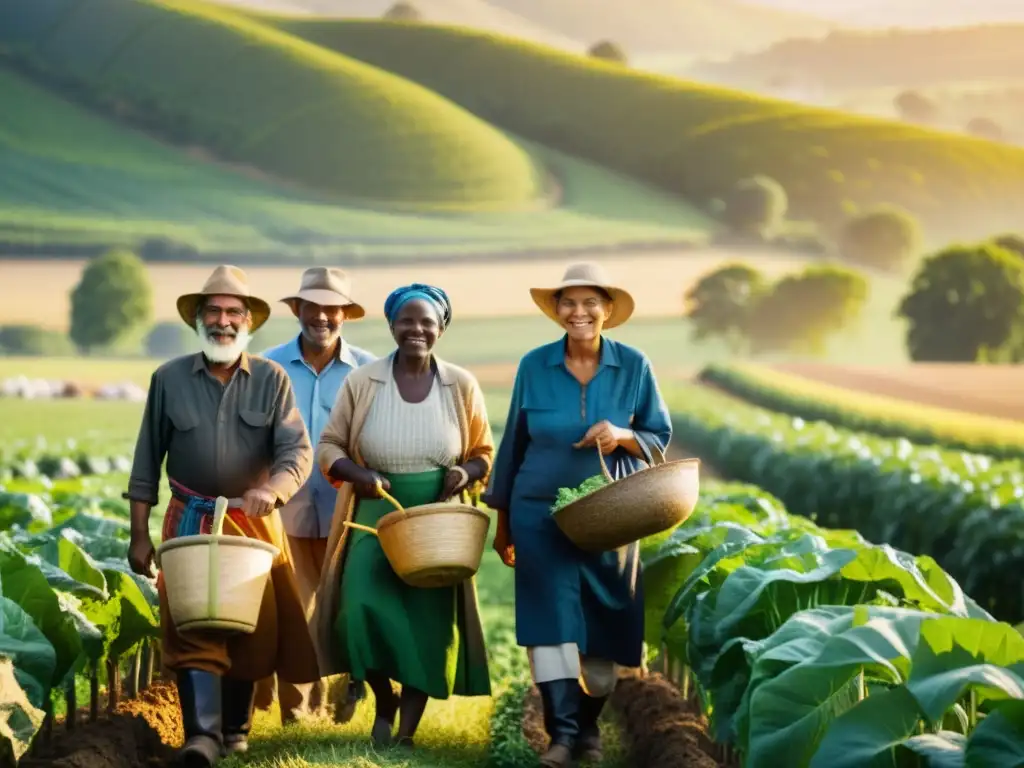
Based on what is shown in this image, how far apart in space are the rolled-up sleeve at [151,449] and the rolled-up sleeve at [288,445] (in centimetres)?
41

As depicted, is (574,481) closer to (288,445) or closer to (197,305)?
(288,445)

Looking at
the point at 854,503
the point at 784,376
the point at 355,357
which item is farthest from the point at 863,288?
the point at 355,357

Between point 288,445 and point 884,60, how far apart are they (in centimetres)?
6843

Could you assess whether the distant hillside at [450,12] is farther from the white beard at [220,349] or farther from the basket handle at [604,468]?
the basket handle at [604,468]

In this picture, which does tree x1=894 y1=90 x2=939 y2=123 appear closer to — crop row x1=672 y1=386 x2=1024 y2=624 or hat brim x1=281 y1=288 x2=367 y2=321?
crop row x1=672 y1=386 x2=1024 y2=624

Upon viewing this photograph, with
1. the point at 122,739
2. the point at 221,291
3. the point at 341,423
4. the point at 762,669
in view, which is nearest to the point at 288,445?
the point at 341,423

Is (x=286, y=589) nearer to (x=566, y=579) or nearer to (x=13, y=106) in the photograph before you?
(x=566, y=579)

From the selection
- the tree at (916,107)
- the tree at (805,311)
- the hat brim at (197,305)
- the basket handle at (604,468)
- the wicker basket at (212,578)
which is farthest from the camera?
the tree at (916,107)

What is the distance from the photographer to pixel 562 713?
6910 mm

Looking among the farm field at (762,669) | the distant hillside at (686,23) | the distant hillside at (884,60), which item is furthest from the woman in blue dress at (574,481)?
the distant hillside at (686,23)

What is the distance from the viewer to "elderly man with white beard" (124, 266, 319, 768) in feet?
22.8

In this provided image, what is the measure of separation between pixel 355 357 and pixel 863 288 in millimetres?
52591

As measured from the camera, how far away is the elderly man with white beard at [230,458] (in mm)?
6941

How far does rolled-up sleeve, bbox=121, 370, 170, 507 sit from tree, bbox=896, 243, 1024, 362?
4915 centimetres
